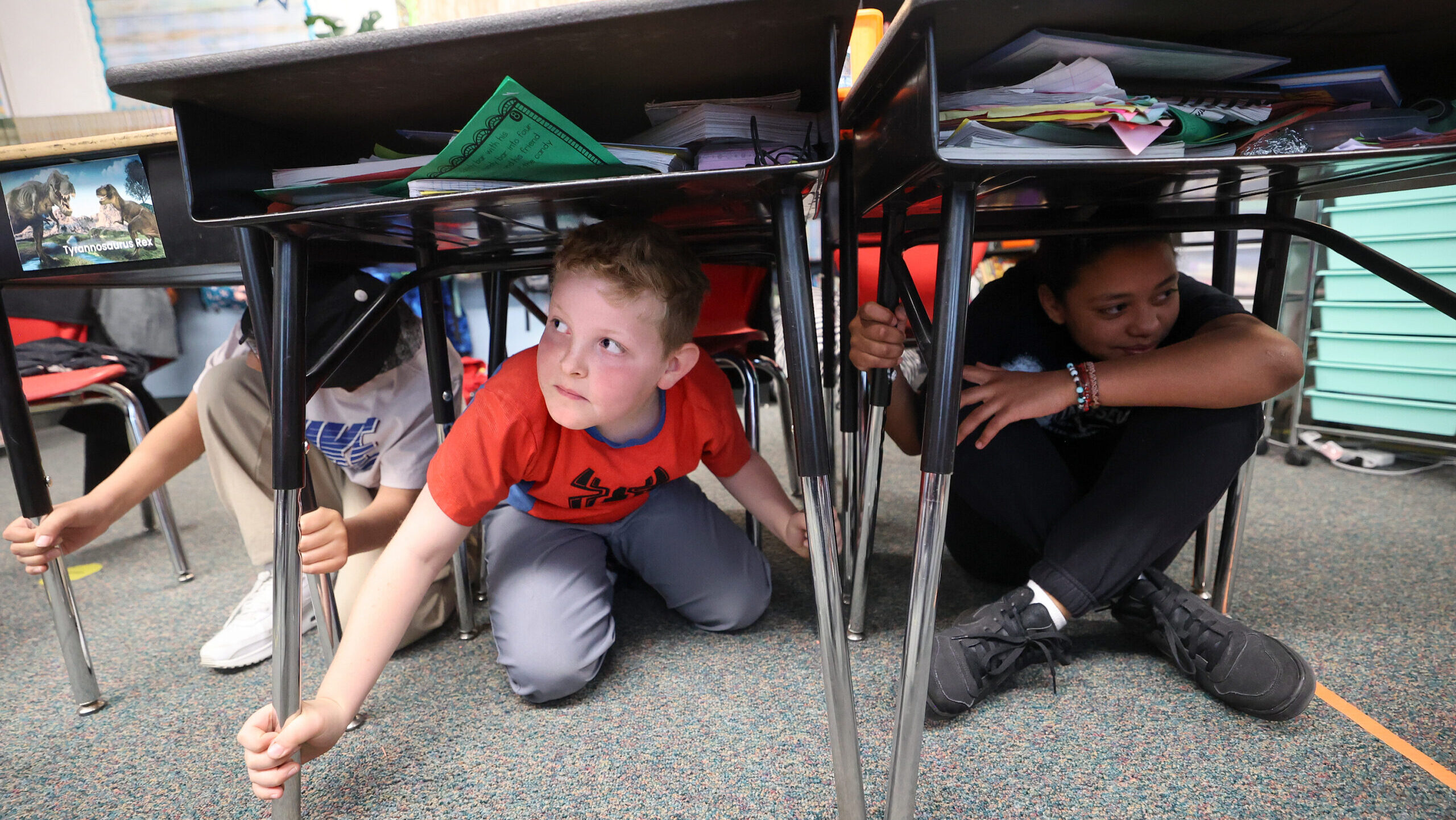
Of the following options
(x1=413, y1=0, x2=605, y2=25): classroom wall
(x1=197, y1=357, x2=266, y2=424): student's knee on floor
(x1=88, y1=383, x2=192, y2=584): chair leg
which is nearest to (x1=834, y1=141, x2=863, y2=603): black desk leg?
(x1=413, y1=0, x2=605, y2=25): classroom wall

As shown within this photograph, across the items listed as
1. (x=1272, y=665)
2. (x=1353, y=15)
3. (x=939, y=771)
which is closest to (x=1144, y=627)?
(x=1272, y=665)

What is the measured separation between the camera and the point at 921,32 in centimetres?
50

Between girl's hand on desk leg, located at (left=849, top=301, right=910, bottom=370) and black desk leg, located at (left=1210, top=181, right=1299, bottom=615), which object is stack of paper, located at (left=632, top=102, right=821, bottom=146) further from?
black desk leg, located at (left=1210, top=181, right=1299, bottom=615)

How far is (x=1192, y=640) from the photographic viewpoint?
821 mm

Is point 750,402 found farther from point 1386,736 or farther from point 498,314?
point 1386,736

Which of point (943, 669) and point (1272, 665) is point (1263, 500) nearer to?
point (1272, 665)

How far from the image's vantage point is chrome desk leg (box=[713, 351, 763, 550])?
1.21 metres

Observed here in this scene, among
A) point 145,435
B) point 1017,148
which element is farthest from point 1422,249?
point 145,435

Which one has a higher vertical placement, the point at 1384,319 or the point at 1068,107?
the point at 1068,107

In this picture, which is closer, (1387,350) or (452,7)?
(452,7)

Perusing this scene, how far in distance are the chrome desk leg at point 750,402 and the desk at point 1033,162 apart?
0.55 m

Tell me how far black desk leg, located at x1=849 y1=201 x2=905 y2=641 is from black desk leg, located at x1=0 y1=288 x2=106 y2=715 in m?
1.00

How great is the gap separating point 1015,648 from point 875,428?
Result: 304 millimetres

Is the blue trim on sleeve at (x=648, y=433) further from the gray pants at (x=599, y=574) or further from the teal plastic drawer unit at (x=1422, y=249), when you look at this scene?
A: the teal plastic drawer unit at (x=1422, y=249)
